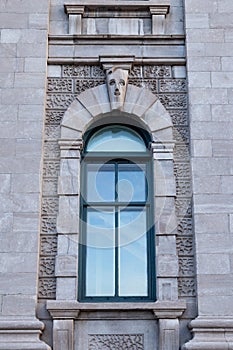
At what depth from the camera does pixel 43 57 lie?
11578mm

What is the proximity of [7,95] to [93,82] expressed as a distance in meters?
1.52

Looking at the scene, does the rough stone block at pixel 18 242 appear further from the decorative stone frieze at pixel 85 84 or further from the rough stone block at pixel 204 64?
the rough stone block at pixel 204 64

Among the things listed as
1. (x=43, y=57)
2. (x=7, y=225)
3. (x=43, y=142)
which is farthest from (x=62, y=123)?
(x=7, y=225)

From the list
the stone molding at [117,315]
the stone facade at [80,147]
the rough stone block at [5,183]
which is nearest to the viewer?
the stone molding at [117,315]

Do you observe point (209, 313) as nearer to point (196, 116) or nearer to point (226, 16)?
point (196, 116)

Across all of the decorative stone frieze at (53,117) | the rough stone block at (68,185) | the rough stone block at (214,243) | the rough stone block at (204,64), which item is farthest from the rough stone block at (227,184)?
the decorative stone frieze at (53,117)

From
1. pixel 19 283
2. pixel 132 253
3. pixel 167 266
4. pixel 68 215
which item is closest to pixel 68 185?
pixel 68 215

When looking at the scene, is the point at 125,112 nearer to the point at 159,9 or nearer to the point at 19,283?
the point at 159,9

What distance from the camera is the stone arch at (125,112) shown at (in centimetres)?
1111

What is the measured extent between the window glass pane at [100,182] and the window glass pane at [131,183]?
136 mm

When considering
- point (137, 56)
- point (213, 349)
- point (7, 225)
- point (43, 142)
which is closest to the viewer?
point (213, 349)

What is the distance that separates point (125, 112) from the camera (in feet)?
36.8

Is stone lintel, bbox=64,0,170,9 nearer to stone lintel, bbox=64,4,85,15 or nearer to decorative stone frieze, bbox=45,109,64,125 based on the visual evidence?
stone lintel, bbox=64,4,85,15

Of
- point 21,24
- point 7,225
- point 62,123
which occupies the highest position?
point 21,24
